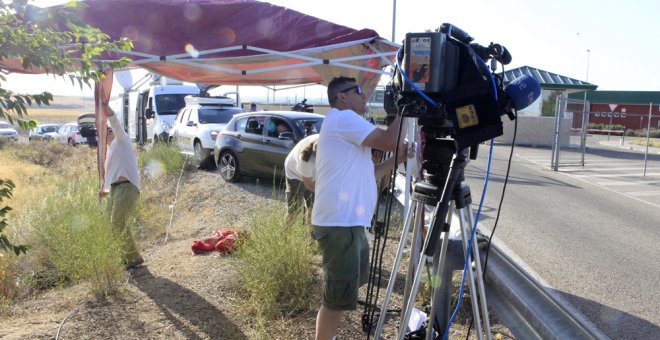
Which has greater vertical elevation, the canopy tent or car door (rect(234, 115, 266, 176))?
the canopy tent

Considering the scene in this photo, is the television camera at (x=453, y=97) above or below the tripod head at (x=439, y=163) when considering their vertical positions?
above

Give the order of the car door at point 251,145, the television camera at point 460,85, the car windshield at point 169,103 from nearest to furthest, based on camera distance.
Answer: the television camera at point 460,85
the car door at point 251,145
the car windshield at point 169,103

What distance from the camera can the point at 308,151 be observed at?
5281 millimetres

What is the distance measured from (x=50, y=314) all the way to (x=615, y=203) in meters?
10.1

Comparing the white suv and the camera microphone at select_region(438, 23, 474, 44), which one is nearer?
the camera microphone at select_region(438, 23, 474, 44)

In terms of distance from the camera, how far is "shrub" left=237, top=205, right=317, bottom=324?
445 centimetres

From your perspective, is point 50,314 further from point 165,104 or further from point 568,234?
point 165,104

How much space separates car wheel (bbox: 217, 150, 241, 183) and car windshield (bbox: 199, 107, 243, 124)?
129 inches

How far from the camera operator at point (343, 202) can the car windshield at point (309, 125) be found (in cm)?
676

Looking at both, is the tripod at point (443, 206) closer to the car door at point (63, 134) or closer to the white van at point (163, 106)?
the white van at point (163, 106)

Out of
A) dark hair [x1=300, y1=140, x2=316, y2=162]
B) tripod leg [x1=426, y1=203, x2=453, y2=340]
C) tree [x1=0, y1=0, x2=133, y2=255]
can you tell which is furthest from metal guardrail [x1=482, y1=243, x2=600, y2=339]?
tree [x1=0, y1=0, x2=133, y2=255]

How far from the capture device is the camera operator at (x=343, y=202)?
3398 mm

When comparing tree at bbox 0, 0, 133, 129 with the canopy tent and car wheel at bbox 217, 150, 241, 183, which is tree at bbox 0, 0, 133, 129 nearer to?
the canopy tent

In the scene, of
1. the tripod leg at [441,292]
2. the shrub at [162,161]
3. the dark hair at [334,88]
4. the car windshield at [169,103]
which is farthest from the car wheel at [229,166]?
the car windshield at [169,103]
